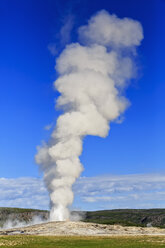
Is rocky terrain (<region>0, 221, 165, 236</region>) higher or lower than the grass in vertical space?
higher

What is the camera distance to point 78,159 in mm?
131625

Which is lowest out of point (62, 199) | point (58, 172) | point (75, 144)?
point (62, 199)

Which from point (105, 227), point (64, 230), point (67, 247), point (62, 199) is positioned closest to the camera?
point (67, 247)

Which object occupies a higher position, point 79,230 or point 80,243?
point 79,230

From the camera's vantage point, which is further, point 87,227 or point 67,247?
point 87,227

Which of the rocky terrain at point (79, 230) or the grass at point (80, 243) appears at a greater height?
the rocky terrain at point (79, 230)

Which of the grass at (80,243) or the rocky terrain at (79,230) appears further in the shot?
the rocky terrain at (79,230)

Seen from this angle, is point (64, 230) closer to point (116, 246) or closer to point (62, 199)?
point (62, 199)

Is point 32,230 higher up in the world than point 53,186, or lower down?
lower down

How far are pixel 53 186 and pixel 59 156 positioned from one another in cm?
1163

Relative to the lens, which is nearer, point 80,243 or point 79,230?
point 80,243

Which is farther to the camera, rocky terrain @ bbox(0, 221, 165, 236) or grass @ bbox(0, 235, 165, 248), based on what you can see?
rocky terrain @ bbox(0, 221, 165, 236)

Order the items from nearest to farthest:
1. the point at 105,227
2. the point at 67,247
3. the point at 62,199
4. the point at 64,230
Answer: the point at 67,247 → the point at 64,230 → the point at 105,227 → the point at 62,199

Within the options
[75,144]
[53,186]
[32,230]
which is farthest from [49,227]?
[75,144]
